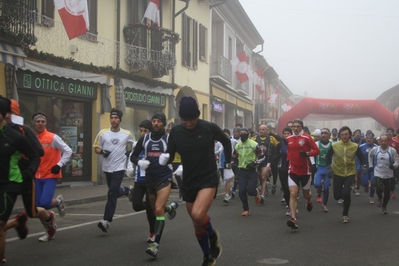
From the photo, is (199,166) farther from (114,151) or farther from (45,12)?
A: (45,12)

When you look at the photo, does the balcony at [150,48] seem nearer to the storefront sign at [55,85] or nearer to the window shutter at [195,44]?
the storefront sign at [55,85]

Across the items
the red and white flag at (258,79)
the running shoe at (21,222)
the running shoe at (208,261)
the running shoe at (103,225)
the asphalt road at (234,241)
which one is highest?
the red and white flag at (258,79)

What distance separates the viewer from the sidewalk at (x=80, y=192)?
13.7 meters

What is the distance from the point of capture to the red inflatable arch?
30047mm

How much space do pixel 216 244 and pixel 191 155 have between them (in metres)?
1.00

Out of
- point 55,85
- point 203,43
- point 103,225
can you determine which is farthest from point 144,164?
point 203,43

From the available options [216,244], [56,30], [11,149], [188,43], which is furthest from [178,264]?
[188,43]

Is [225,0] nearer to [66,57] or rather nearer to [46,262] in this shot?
[66,57]

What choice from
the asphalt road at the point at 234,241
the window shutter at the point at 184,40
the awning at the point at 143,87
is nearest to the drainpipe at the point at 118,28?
the awning at the point at 143,87

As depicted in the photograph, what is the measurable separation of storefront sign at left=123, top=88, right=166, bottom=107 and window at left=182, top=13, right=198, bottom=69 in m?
2.76

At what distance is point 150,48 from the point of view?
20719mm

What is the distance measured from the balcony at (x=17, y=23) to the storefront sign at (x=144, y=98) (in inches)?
245

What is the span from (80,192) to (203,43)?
44.8 feet

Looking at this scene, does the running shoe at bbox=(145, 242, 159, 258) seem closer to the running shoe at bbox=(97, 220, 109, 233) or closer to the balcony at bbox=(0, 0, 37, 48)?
the running shoe at bbox=(97, 220, 109, 233)
